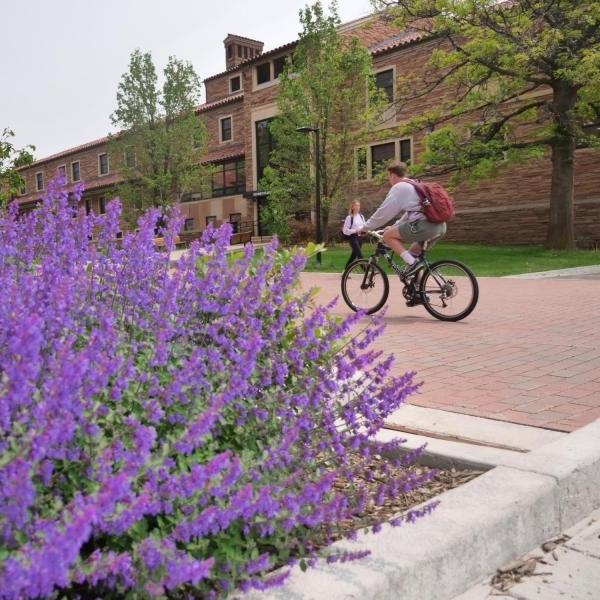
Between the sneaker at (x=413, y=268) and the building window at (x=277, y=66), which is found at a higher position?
the building window at (x=277, y=66)

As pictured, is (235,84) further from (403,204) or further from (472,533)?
(472,533)

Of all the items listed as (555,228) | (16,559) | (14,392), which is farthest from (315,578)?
(555,228)

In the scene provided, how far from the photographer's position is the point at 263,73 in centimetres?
3709

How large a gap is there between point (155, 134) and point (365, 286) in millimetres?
27197

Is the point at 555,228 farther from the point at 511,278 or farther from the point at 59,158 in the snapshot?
the point at 59,158

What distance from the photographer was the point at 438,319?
8.05 meters

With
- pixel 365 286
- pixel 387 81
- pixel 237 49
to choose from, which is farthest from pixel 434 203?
pixel 237 49

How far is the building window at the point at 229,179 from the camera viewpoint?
4175cm

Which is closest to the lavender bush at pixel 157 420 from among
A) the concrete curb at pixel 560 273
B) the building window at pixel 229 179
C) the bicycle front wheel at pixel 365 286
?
the bicycle front wheel at pixel 365 286

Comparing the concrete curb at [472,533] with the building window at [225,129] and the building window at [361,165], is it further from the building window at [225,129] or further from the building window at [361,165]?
the building window at [225,129]

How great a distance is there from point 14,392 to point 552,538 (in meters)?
2.10

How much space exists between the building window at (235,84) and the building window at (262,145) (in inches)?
364

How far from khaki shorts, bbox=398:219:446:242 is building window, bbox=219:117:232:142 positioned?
38.0 m

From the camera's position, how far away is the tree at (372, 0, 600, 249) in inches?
660
